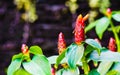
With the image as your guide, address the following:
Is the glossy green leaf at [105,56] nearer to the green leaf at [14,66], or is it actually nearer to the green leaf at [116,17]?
the green leaf at [14,66]

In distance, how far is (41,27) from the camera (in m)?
3.28

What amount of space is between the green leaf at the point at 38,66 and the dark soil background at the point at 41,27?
229 centimetres

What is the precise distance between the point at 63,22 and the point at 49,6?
0.58ft

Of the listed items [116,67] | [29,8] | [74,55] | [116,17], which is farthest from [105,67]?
[29,8]

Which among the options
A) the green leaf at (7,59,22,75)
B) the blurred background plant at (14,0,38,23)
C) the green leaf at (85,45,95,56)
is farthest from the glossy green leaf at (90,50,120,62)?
the blurred background plant at (14,0,38,23)

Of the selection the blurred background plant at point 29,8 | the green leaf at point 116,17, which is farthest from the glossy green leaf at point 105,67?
the blurred background plant at point 29,8

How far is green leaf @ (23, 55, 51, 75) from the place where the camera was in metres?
0.91

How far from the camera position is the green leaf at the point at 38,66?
0.91 metres

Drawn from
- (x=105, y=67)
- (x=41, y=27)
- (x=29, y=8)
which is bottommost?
(x=41, y=27)

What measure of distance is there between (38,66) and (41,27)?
237 cm

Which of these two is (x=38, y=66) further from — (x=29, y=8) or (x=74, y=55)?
(x=29, y=8)

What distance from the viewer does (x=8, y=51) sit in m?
3.28

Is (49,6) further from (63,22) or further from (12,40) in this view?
(12,40)

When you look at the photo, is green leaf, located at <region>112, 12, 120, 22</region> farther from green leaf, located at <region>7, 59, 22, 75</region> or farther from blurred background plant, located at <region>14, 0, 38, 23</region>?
blurred background plant, located at <region>14, 0, 38, 23</region>
